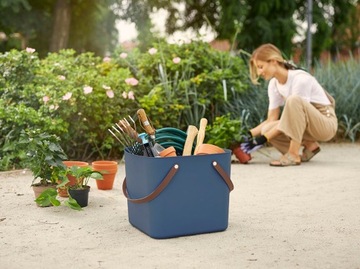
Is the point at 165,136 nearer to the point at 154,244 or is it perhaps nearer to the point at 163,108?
the point at 154,244

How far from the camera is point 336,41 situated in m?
18.0

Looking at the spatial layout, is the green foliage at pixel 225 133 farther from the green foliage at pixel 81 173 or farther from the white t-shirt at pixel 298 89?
the green foliage at pixel 81 173

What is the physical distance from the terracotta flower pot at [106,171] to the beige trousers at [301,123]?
1936 millimetres

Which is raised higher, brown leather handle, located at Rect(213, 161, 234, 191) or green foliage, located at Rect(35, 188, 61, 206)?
brown leather handle, located at Rect(213, 161, 234, 191)

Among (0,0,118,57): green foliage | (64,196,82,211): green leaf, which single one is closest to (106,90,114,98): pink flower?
(64,196,82,211): green leaf

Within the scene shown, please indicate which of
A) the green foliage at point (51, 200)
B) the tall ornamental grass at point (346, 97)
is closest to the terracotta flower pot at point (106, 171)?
the green foliage at point (51, 200)

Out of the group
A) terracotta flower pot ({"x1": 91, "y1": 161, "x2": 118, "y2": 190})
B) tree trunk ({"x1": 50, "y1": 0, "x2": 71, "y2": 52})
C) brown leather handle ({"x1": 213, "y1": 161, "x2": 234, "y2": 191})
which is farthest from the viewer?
tree trunk ({"x1": 50, "y1": 0, "x2": 71, "y2": 52})

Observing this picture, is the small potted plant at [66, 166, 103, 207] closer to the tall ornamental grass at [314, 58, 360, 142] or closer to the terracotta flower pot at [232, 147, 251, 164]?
the terracotta flower pot at [232, 147, 251, 164]

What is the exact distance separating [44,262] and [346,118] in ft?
17.7

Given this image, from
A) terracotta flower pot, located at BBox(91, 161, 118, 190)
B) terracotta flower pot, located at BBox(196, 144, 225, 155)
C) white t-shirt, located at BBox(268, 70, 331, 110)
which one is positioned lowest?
terracotta flower pot, located at BBox(91, 161, 118, 190)

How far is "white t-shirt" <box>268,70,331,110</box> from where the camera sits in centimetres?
655

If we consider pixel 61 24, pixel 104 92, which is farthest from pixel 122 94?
pixel 61 24

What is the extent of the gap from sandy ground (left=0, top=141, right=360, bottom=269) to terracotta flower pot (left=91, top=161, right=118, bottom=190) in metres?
0.09

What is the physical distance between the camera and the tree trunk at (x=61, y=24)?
1391 centimetres
